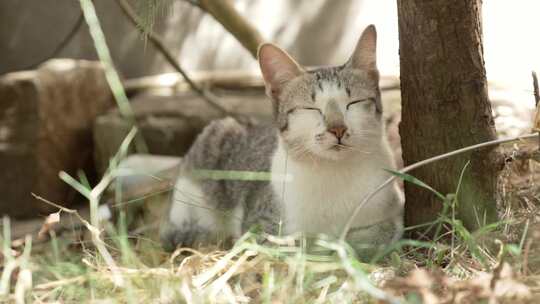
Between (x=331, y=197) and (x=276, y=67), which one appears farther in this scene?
(x=276, y=67)

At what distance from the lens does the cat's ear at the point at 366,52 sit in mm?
2576

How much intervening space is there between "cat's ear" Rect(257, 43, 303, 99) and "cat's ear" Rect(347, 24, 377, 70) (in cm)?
23

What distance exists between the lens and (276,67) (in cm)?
271

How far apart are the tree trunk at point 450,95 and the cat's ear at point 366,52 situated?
18 cm

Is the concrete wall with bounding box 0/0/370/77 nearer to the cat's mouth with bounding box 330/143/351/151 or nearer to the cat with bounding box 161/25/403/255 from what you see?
the cat with bounding box 161/25/403/255

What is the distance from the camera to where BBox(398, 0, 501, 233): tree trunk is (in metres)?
2.30

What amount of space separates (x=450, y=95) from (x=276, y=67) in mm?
729

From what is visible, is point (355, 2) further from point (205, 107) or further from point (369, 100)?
point (369, 100)

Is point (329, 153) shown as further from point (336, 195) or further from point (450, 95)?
point (450, 95)

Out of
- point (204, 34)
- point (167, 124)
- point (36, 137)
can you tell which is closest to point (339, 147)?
point (167, 124)

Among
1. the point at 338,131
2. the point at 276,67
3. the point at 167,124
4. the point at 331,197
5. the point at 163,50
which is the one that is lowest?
the point at 331,197

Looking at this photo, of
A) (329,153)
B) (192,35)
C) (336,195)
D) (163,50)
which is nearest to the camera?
(329,153)

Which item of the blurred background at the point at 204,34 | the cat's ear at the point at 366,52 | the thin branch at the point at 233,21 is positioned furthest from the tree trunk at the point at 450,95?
the blurred background at the point at 204,34

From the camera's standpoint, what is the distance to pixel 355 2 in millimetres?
5500
